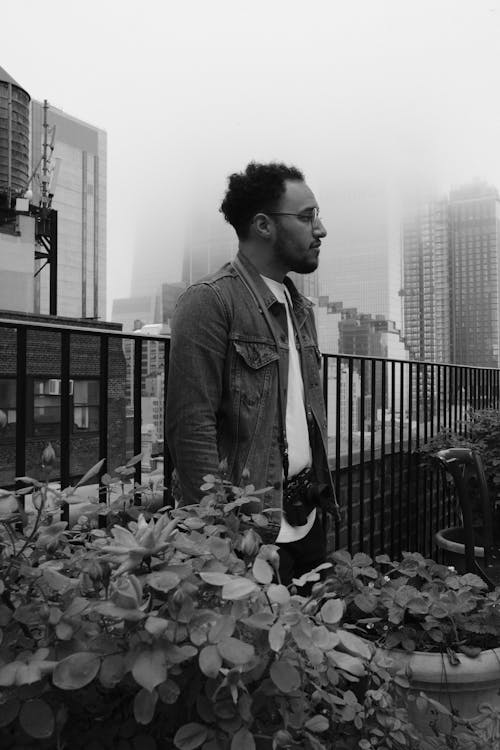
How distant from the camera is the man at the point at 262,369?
154cm

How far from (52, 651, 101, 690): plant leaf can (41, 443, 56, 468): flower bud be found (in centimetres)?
26

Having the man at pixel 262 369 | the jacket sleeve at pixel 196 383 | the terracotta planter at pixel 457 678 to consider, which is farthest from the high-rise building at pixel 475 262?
the terracotta planter at pixel 457 678

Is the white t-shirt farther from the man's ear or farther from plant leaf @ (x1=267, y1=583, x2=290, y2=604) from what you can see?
plant leaf @ (x1=267, y1=583, x2=290, y2=604)

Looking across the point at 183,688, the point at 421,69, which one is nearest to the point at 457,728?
the point at 183,688

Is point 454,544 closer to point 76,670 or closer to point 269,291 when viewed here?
point 269,291

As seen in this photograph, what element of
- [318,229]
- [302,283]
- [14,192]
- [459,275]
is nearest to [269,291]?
[318,229]

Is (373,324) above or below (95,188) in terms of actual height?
below

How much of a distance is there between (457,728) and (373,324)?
18.1 feet

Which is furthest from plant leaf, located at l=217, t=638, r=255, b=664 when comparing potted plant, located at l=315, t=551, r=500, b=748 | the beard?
the beard

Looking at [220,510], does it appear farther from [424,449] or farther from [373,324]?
[373,324]

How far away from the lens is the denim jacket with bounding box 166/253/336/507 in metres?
1.52

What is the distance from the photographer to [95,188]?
181 ft

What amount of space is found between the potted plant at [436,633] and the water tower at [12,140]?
39403mm

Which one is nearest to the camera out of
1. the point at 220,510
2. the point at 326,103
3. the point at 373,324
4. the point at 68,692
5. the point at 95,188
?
the point at 68,692
